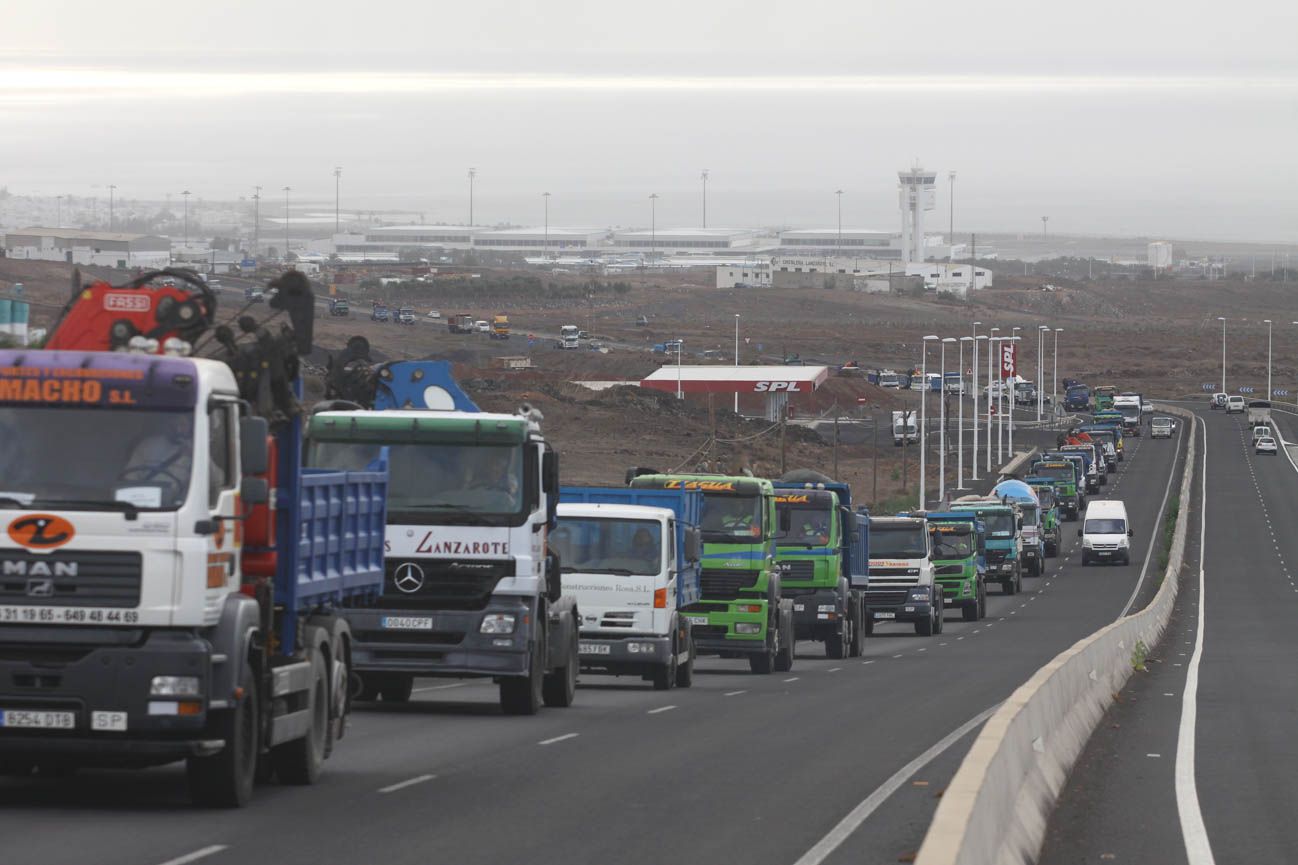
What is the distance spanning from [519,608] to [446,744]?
8.84 feet

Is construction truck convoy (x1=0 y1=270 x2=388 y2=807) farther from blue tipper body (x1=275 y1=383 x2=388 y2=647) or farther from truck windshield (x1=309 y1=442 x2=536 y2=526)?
truck windshield (x1=309 y1=442 x2=536 y2=526)

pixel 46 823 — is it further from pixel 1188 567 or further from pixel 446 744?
pixel 1188 567

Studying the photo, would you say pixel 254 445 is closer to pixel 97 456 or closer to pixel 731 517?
pixel 97 456

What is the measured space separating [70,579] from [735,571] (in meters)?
20.2

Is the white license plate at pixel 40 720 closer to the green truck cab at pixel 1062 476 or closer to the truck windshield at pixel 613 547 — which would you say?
the truck windshield at pixel 613 547

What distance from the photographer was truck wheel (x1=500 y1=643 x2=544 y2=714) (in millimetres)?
21891

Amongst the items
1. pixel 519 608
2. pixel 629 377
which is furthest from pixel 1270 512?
pixel 519 608

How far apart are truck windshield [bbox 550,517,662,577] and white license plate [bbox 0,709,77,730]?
14291mm

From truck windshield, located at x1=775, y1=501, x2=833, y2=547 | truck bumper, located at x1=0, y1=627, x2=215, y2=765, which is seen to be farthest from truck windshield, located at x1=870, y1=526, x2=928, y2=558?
truck bumper, located at x1=0, y1=627, x2=215, y2=765

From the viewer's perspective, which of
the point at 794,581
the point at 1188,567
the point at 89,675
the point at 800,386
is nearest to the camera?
the point at 89,675

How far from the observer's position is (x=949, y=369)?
7165 inches

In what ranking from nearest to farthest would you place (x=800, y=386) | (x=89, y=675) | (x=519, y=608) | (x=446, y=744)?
(x=89, y=675) → (x=446, y=744) → (x=519, y=608) → (x=800, y=386)

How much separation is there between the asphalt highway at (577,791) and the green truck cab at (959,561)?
2808 centimetres

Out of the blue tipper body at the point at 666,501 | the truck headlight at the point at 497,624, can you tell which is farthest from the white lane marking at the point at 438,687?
the truck headlight at the point at 497,624
